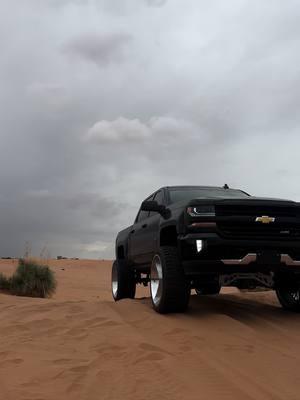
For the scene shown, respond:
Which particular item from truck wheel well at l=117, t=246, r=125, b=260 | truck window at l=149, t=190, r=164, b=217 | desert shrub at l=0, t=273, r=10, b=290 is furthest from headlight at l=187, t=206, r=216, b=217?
desert shrub at l=0, t=273, r=10, b=290

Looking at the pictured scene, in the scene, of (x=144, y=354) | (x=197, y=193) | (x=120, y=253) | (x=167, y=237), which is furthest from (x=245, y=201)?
(x=120, y=253)

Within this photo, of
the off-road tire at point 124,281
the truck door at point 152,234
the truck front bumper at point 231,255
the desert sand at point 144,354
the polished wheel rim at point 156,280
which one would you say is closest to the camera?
the desert sand at point 144,354

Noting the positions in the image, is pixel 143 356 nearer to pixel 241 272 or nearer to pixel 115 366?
pixel 115 366

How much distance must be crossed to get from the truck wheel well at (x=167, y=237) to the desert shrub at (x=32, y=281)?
771cm

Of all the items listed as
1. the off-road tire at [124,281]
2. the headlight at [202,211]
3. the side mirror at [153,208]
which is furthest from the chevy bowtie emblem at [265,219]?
the off-road tire at [124,281]

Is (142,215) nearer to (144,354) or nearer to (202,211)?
(202,211)

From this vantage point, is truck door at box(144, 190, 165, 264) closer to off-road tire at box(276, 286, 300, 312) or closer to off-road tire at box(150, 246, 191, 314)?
off-road tire at box(150, 246, 191, 314)

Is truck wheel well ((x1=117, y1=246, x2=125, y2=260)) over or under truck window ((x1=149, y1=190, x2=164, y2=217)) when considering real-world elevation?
under

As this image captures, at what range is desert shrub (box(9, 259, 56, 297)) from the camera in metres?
14.4

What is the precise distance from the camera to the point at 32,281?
1445cm

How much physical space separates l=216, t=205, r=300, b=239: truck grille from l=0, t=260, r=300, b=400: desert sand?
44.3 inches

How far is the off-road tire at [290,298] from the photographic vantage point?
801 cm

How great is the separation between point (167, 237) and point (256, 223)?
4.56 ft

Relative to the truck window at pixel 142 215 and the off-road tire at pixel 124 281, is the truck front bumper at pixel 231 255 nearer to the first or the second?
the truck window at pixel 142 215
